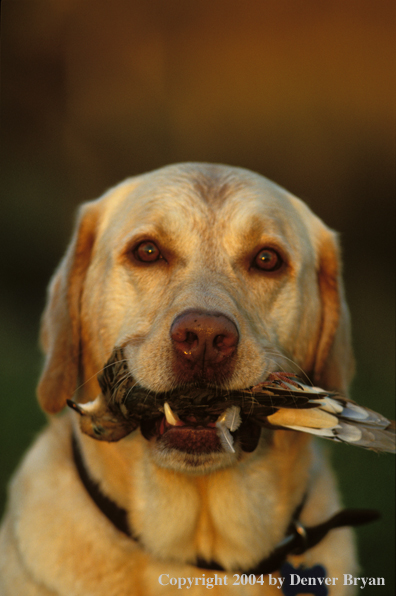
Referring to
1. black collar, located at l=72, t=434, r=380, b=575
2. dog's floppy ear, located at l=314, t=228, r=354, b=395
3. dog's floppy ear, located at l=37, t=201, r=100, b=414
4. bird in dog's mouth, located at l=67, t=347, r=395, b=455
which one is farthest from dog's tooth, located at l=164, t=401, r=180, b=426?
dog's floppy ear, located at l=314, t=228, r=354, b=395

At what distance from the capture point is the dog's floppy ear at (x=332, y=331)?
2945 mm

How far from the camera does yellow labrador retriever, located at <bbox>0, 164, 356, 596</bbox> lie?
2.37 m

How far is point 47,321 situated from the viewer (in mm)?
2955

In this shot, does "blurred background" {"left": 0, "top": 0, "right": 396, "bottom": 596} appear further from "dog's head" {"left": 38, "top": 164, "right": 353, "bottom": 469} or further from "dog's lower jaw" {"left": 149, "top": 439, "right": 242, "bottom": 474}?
"dog's lower jaw" {"left": 149, "top": 439, "right": 242, "bottom": 474}

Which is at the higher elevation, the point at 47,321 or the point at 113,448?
the point at 47,321

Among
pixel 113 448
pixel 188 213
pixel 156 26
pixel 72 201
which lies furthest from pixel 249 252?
pixel 72 201

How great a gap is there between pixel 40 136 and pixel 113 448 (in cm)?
366

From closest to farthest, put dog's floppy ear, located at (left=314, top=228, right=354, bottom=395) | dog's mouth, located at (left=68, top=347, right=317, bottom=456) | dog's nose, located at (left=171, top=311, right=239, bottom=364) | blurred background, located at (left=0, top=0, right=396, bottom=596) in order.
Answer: dog's nose, located at (left=171, top=311, right=239, bottom=364), dog's mouth, located at (left=68, top=347, right=317, bottom=456), dog's floppy ear, located at (left=314, top=228, right=354, bottom=395), blurred background, located at (left=0, top=0, right=396, bottom=596)

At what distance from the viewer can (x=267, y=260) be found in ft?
8.92

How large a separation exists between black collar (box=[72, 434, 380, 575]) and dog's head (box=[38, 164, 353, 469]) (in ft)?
1.29

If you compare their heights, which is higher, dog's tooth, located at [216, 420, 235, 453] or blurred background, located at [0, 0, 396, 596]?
blurred background, located at [0, 0, 396, 596]

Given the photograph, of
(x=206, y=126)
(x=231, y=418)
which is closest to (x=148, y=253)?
(x=231, y=418)

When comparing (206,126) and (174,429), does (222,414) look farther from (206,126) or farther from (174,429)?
(206,126)

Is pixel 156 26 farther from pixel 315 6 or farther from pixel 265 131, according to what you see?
pixel 265 131
